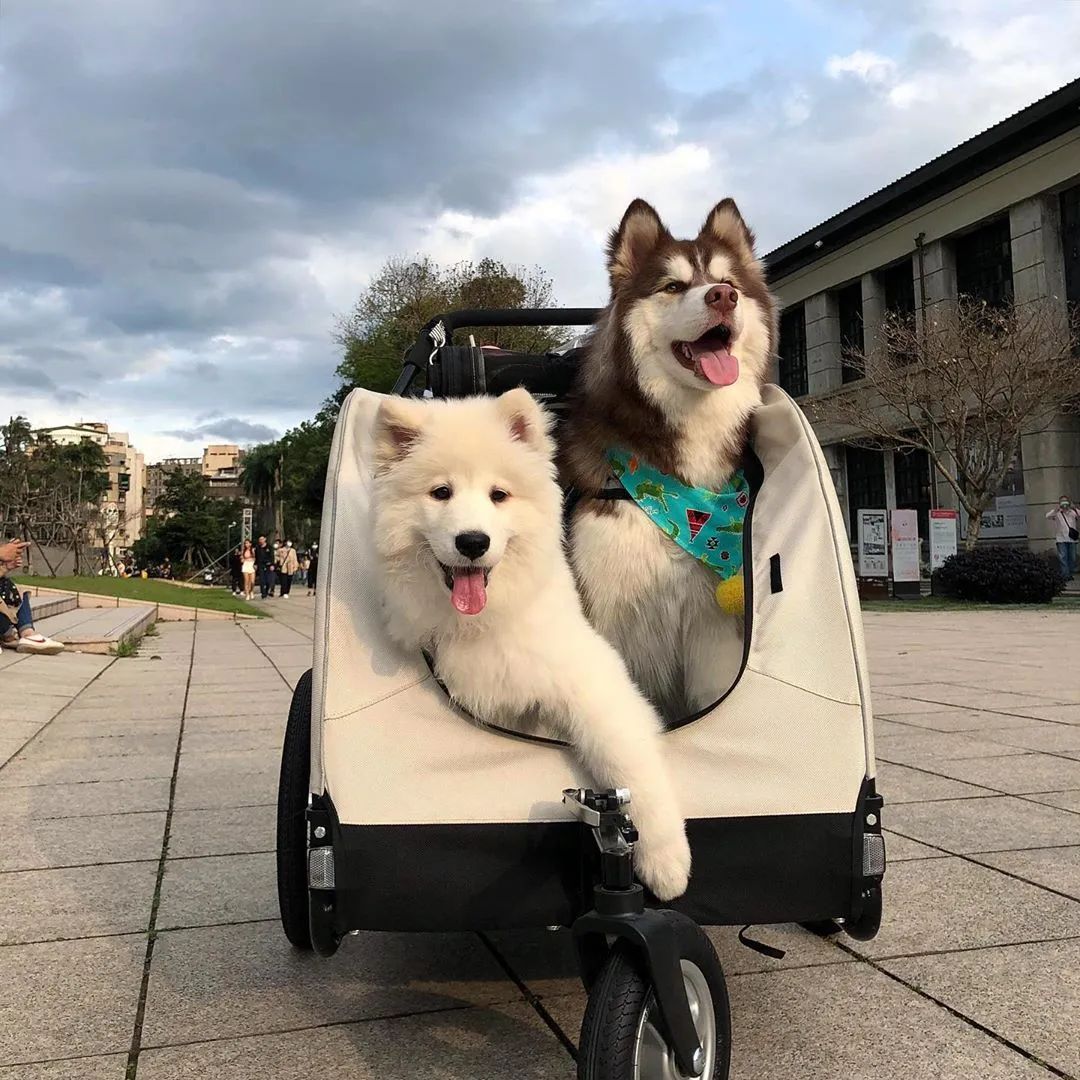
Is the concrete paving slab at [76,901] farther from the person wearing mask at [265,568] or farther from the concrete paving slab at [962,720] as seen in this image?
the person wearing mask at [265,568]

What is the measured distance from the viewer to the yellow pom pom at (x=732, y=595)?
98.0 inches

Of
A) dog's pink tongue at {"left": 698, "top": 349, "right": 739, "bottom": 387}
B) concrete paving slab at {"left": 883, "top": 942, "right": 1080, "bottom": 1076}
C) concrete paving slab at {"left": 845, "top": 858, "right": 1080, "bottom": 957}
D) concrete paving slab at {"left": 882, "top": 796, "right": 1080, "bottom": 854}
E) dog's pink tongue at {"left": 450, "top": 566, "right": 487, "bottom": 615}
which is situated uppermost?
dog's pink tongue at {"left": 698, "top": 349, "right": 739, "bottom": 387}

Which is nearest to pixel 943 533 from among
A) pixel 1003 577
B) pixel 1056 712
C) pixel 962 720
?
pixel 1003 577

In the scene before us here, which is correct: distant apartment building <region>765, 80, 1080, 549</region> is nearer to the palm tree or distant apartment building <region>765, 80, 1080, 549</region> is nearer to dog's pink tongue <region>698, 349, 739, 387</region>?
dog's pink tongue <region>698, 349, 739, 387</region>

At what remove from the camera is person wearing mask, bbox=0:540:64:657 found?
1082 centimetres

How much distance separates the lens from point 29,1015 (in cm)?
241

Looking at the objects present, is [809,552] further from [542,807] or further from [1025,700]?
[1025,700]

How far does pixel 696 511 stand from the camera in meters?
2.59

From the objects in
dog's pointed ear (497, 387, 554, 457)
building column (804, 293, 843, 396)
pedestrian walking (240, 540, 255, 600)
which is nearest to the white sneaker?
dog's pointed ear (497, 387, 554, 457)

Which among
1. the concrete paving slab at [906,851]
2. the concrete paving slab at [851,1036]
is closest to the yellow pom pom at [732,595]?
the concrete paving slab at [851,1036]

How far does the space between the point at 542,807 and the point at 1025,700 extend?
628 cm

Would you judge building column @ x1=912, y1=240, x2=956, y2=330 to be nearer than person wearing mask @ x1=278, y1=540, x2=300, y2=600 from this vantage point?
Yes

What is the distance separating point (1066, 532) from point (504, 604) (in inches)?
886

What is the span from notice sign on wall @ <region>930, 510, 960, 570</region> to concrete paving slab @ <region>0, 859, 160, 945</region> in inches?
828
